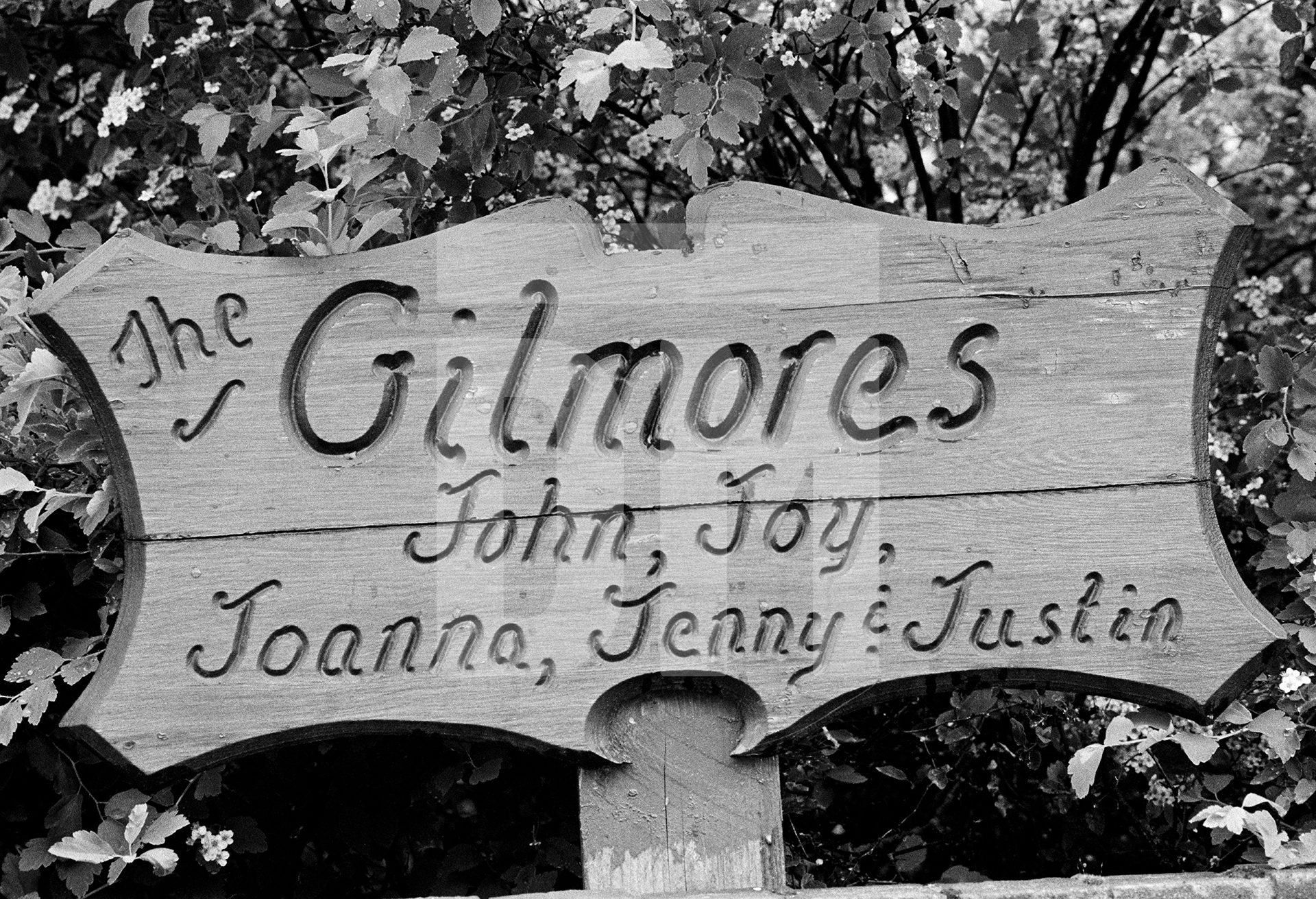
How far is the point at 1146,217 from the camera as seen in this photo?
62.8 inches

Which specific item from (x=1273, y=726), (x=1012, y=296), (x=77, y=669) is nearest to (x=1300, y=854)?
(x=1273, y=726)

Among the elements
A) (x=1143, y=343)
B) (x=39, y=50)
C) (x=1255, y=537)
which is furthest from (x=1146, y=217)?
(x=39, y=50)

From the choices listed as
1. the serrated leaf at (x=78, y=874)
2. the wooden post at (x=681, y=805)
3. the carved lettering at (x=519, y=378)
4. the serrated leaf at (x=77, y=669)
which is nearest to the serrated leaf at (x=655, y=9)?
the carved lettering at (x=519, y=378)

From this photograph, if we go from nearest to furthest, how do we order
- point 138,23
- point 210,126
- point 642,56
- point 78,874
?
point 642,56, point 78,874, point 138,23, point 210,126

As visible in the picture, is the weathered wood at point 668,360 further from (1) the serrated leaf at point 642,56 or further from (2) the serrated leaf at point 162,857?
(2) the serrated leaf at point 162,857

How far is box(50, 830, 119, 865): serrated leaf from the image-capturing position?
63.7 inches

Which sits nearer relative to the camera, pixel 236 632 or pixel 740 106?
pixel 236 632

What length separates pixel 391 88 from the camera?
1604 millimetres

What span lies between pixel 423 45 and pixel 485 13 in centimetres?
14

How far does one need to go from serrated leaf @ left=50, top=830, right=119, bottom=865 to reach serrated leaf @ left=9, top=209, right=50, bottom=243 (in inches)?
36.2

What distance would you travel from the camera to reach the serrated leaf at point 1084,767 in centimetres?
155

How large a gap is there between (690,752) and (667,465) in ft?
1.17

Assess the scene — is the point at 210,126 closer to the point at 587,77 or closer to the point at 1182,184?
the point at 587,77

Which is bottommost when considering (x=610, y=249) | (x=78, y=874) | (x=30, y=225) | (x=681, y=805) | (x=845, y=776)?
(x=845, y=776)
